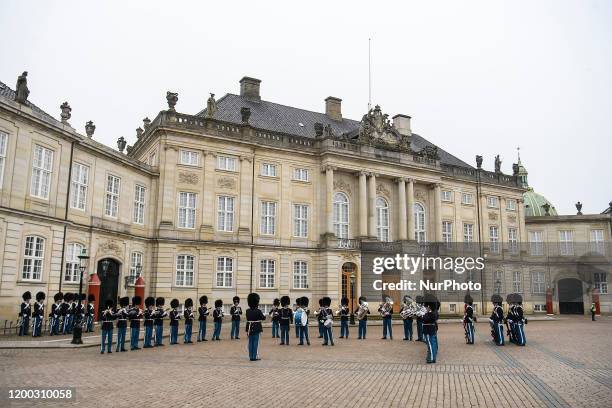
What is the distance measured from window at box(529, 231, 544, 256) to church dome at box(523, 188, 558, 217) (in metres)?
10.3

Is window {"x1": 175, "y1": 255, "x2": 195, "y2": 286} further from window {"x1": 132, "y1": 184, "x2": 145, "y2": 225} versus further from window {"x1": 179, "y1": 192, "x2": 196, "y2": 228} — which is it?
window {"x1": 132, "y1": 184, "x2": 145, "y2": 225}

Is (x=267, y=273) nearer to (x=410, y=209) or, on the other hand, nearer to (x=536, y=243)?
(x=410, y=209)

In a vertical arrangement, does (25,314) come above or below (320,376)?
above

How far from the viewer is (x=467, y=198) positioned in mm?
52125

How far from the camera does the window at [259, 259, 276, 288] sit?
3831 centimetres

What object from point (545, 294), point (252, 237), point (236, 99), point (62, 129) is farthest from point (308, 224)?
point (545, 294)

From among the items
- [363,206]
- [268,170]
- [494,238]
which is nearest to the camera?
[268,170]

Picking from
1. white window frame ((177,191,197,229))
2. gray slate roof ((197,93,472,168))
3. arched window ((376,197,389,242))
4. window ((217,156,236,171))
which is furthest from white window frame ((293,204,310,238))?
white window frame ((177,191,197,229))

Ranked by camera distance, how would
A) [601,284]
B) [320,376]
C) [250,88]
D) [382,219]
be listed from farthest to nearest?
[601,284]
[250,88]
[382,219]
[320,376]

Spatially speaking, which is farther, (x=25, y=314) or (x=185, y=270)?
(x=185, y=270)

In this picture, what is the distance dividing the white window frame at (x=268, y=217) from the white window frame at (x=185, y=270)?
6.22 m

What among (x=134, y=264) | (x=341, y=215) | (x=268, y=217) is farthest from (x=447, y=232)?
(x=134, y=264)

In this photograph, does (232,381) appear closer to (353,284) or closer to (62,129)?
(62,129)

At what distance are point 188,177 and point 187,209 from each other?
7.51 ft
